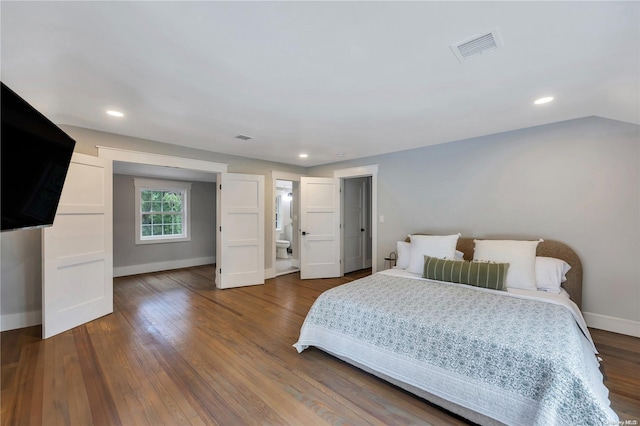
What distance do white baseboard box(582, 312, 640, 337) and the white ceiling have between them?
211cm

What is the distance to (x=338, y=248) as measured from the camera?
537 centimetres

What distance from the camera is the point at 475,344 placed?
1670 millimetres

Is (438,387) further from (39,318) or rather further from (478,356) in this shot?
(39,318)

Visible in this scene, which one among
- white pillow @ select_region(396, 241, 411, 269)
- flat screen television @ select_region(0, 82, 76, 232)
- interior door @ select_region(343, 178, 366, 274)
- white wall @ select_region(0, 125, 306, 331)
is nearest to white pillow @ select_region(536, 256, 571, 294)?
white pillow @ select_region(396, 241, 411, 269)

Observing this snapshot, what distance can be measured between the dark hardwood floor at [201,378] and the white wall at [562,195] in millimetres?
613

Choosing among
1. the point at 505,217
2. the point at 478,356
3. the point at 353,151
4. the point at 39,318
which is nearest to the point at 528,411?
the point at 478,356

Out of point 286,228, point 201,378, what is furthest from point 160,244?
point 201,378

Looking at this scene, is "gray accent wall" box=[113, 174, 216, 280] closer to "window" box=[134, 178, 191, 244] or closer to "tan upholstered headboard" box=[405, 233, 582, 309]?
"window" box=[134, 178, 191, 244]

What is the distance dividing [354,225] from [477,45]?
14.8ft

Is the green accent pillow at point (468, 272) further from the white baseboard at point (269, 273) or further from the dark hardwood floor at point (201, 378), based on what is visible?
the white baseboard at point (269, 273)

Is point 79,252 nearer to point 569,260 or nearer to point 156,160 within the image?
point 156,160

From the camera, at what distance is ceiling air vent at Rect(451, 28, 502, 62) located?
156cm

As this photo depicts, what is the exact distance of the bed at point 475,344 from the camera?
139 cm

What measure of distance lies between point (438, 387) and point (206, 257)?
6.33 meters
